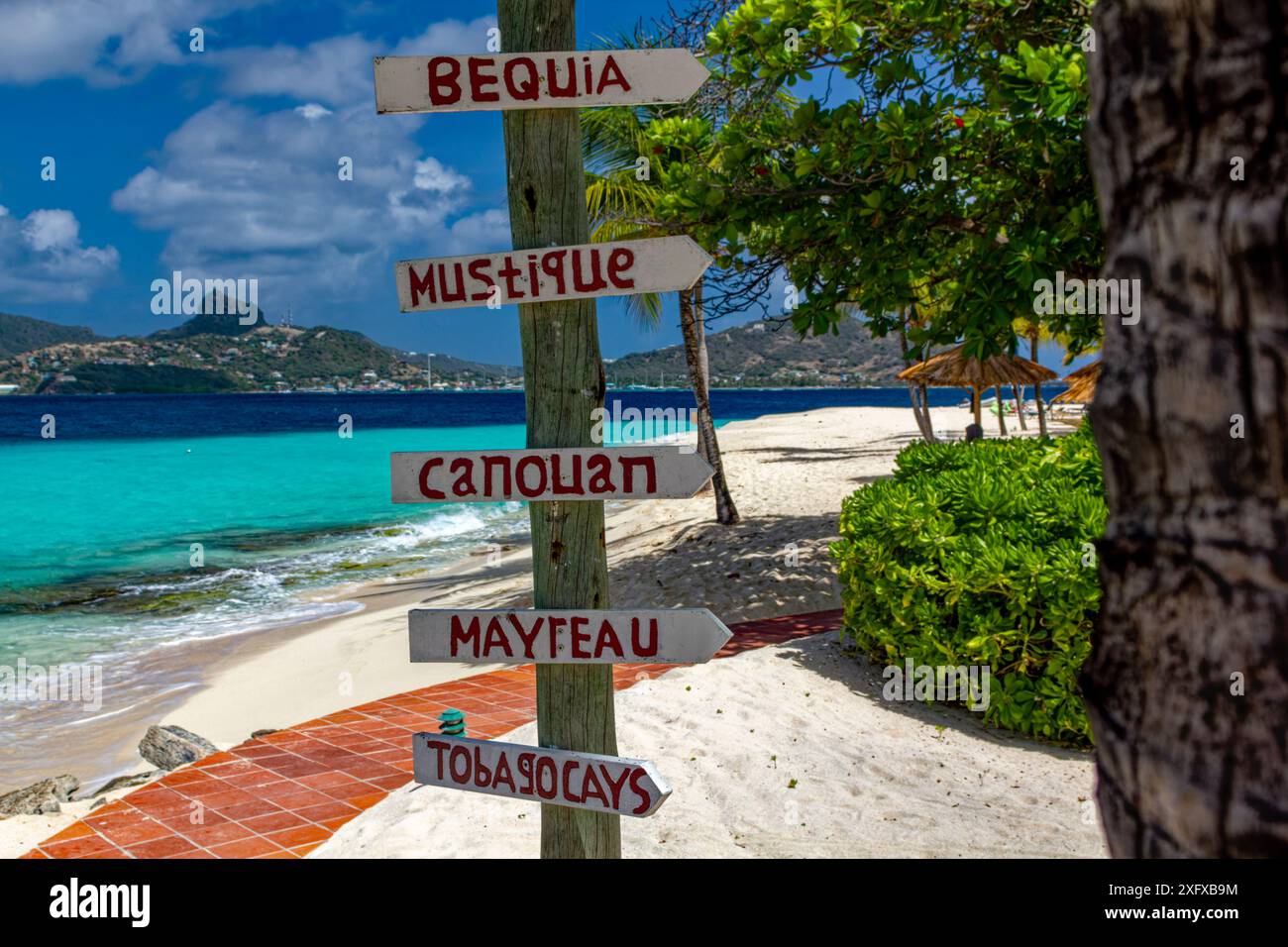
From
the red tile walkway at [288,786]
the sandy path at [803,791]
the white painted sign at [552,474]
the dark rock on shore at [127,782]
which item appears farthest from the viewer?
the dark rock on shore at [127,782]

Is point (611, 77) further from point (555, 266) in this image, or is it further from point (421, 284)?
point (421, 284)

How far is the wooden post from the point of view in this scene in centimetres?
334

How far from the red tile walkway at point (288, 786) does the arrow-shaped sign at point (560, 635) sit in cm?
236

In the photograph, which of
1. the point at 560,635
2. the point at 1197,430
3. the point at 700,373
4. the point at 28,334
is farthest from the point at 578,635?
the point at 28,334

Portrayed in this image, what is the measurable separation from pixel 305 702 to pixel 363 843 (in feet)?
16.9

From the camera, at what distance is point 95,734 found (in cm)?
939

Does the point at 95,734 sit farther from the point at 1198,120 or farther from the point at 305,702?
the point at 1198,120

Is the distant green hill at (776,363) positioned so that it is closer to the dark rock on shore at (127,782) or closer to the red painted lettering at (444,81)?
the dark rock on shore at (127,782)

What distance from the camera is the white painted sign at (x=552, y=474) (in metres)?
3.13

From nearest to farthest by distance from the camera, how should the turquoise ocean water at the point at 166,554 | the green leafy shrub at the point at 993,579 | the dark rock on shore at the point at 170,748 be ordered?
the green leafy shrub at the point at 993,579 → the dark rock on shore at the point at 170,748 → the turquoise ocean water at the point at 166,554

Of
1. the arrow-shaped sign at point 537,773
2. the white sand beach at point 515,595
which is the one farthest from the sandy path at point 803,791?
the white sand beach at point 515,595

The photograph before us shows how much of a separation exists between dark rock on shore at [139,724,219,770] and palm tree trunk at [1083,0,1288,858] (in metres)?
7.26

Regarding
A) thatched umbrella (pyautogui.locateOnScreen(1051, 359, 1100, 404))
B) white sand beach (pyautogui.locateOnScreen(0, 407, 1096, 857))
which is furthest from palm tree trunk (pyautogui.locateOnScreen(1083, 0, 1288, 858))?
thatched umbrella (pyautogui.locateOnScreen(1051, 359, 1100, 404))
